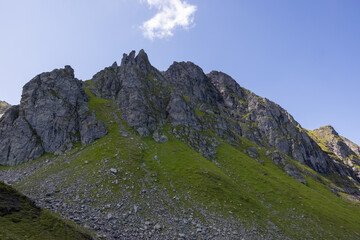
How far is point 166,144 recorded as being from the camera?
82562 mm

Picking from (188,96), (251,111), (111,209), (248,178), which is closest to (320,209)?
(248,178)

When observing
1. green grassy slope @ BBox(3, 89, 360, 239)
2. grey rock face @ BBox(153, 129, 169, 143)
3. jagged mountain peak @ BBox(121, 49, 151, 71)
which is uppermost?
jagged mountain peak @ BBox(121, 49, 151, 71)

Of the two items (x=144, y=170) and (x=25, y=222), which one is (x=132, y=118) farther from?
(x=25, y=222)

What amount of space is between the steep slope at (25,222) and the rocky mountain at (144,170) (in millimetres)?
7641

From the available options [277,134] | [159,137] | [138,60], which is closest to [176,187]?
[159,137]

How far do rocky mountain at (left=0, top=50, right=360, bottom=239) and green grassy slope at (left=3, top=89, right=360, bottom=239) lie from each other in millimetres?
346

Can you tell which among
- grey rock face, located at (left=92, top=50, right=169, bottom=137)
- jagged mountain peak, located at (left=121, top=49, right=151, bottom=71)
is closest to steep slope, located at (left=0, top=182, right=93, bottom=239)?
grey rock face, located at (left=92, top=50, right=169, bottom=137)

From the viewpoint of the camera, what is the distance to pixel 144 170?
55.6m

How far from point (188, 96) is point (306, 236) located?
132m

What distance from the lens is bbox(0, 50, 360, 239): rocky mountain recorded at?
38.0 meters

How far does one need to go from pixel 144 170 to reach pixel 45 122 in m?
50.7

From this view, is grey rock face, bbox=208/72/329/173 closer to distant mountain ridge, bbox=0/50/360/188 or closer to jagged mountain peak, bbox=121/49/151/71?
distant mountain ridge, bbox=0/50/360/188

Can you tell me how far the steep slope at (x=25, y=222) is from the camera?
19645mm

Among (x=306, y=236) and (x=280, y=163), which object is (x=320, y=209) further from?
(x=280, y=163)
